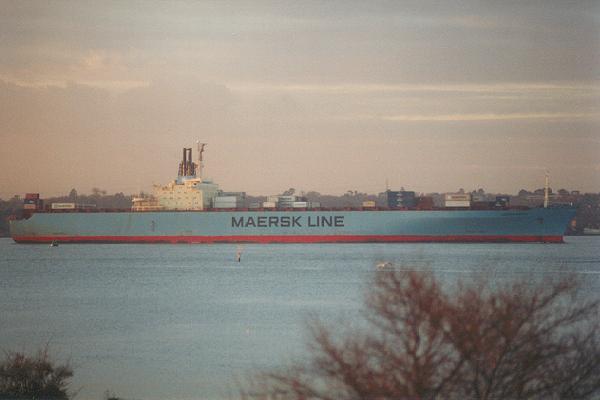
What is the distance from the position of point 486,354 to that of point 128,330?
13.2 metres

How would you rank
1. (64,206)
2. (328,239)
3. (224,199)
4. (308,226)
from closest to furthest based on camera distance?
(308,226) < (328,239) < (64,206) < (224,199)

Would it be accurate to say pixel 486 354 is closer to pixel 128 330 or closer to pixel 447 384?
pixel 447 384

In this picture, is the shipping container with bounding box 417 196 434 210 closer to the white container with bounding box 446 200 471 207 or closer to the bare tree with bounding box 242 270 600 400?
the white container with bounding box 446 200 471 207

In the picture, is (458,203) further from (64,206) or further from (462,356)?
(462,356)

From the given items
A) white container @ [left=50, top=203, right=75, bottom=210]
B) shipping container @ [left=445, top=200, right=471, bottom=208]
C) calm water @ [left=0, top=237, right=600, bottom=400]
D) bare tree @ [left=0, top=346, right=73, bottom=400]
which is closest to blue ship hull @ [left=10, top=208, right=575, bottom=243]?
white container @ [left=50, top=203, right=75, bottom=210]

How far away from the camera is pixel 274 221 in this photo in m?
52.4

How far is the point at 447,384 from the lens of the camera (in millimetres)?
7312

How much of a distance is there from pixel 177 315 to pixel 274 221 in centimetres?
3054

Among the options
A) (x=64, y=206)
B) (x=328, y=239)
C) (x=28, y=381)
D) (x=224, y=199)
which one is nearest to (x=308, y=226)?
(x=328, y=239)

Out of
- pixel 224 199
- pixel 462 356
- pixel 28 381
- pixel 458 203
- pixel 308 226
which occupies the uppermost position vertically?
pixel 224 199

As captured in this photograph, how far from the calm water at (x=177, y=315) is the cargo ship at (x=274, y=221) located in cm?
1006

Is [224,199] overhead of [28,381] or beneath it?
overhead

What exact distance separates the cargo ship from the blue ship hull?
55 mm

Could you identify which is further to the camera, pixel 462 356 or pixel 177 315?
pixel 177 315
